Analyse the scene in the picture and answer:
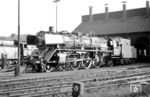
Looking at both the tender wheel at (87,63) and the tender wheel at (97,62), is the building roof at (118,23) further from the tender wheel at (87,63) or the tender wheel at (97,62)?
the tender wheel at (87,63)

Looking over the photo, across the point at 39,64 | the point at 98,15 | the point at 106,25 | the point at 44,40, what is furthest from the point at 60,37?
the point at 98,15

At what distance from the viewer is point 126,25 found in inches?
1526

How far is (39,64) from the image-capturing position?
616 inches

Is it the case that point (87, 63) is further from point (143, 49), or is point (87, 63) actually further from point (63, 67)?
point (143, 49)

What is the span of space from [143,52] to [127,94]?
28.2 metres

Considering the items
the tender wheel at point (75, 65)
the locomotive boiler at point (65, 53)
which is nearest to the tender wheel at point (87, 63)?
the locomotive boiler at point (65, 53)

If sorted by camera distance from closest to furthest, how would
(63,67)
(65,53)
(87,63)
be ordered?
1. (65,53)
2. (63,67)
3. (87,63)

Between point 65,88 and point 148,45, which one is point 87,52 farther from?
point 148,45

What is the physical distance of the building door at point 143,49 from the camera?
109 feet

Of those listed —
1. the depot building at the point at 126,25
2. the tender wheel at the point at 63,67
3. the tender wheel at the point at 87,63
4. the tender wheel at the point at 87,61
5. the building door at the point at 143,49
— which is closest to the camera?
the tender wheel at the point at 63,67

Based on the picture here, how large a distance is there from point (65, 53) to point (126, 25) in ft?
81.4

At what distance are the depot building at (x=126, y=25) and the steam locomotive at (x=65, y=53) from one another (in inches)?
625

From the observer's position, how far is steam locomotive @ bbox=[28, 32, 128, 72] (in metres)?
15.6

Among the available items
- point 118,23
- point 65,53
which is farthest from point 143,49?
point 65,53
